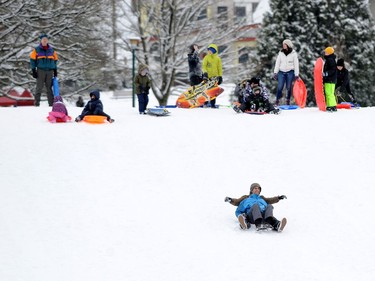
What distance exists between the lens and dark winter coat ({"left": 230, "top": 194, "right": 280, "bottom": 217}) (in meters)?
9.85

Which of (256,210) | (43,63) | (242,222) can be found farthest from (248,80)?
(242,222)

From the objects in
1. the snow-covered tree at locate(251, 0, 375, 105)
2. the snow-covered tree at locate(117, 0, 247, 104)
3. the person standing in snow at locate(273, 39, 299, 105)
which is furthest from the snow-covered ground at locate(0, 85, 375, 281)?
the snow-covered tree at locate(117, 0, 247, 104)

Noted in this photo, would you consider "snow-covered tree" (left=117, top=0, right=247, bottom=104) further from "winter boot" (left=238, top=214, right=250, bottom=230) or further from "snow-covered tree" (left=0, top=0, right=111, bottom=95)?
"winter boot" (left=238, top=214, right=250, bottom=230)

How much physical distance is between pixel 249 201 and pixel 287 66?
27.8ft

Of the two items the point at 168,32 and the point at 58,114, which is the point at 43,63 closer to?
the point at 58,114

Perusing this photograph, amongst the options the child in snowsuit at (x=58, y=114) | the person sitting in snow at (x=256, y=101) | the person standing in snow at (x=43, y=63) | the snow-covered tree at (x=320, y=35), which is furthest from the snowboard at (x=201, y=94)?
the snow-covered tree at (x=320, y=35)

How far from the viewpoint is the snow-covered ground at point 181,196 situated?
27.6 ft

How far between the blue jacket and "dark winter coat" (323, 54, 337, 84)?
7.34 m

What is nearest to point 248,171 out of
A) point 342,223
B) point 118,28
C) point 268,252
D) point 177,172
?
point 177,172

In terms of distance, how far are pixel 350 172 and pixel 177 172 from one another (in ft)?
10.1

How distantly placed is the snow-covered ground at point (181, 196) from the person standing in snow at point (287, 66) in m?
2.47

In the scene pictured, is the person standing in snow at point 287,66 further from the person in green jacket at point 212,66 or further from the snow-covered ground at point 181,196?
the snow-covered ground at point 181,196

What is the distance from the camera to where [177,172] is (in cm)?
1175

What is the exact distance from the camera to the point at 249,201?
990 cm
